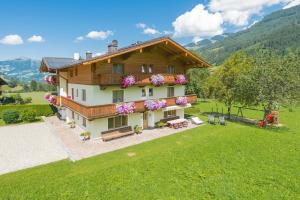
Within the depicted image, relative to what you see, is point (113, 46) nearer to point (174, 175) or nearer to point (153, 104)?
point (153, 104)

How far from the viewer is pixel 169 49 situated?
22625mm

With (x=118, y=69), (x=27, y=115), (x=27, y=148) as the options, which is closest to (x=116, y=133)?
(x=118, y=69)

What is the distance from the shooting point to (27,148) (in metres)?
16.1

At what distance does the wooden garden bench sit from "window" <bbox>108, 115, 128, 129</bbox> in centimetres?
39

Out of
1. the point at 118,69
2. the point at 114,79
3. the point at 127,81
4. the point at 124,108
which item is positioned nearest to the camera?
the point at 114,79

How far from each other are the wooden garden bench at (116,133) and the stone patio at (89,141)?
1.19 feet

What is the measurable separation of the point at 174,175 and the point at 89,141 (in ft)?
29.8

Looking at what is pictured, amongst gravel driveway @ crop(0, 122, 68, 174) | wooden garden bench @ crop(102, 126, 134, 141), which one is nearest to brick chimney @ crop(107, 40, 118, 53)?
wooden garden bench @ crop(102, 126, 134, 141)

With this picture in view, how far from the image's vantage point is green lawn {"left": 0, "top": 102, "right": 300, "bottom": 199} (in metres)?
9.69

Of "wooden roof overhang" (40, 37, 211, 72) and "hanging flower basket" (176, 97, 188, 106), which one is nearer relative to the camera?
"wooden roof overhang" (40, 37, 211, 72)

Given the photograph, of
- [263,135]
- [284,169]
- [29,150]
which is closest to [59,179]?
[29,150]

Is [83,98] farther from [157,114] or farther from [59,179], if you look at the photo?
[59,179]

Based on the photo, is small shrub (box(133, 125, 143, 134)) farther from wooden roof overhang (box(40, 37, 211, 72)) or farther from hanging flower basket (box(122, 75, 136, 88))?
wooden roof overhang (box(40, 37, 211, 72))

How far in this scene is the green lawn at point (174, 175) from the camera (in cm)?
969
